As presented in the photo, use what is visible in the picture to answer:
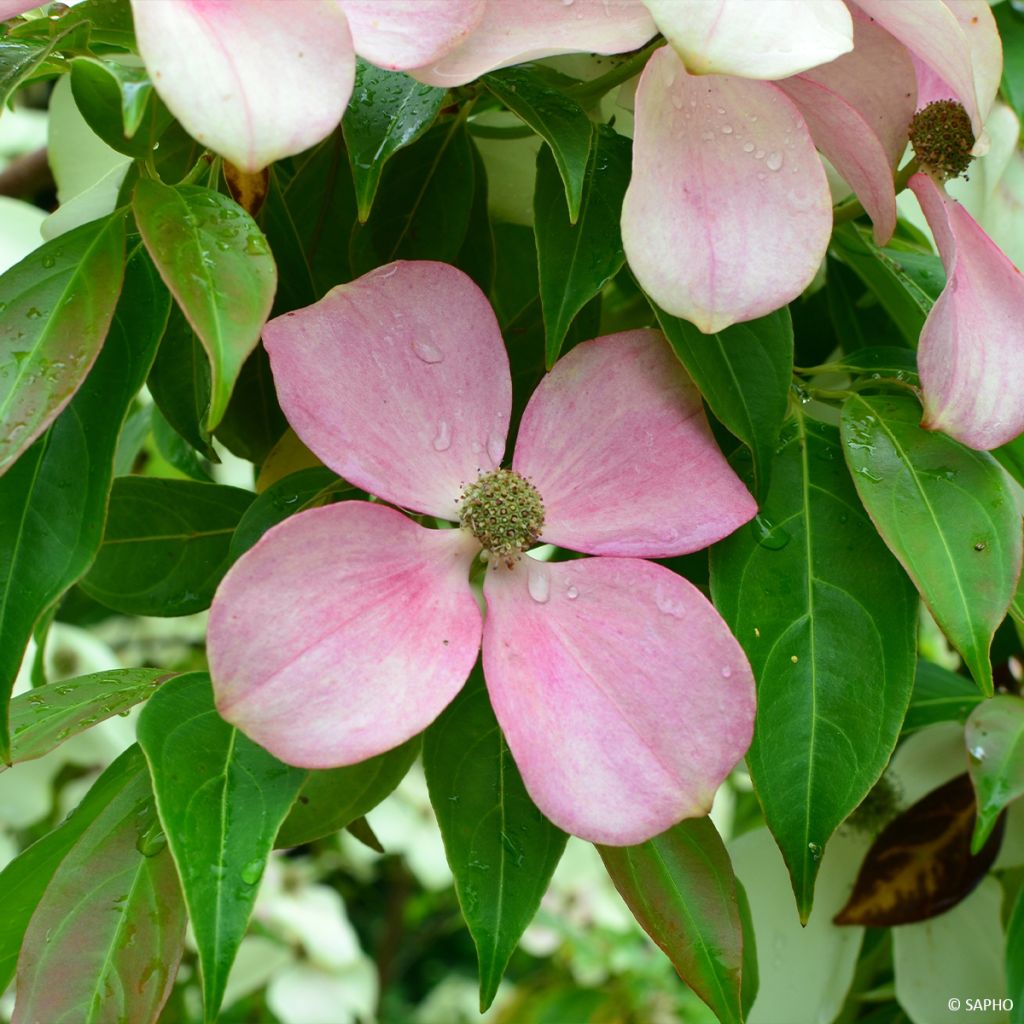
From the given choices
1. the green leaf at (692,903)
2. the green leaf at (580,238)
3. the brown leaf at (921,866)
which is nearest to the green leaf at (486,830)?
the green leaf at (692,903)

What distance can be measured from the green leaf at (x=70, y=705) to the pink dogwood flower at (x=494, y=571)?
115mm

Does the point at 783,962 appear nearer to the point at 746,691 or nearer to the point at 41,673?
the point at 746,691

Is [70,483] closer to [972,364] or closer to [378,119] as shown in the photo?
[378,119]

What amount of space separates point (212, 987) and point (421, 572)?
0.44ft

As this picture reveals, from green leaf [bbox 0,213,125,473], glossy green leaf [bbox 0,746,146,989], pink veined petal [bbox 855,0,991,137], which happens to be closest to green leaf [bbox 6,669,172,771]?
glossy green leaf [bbox 0,746,146,989]

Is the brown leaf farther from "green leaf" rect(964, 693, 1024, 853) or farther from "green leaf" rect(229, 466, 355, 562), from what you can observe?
"green leaf" rect(229, 466, 355, 562)

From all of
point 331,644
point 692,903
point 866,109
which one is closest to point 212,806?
point 331,644

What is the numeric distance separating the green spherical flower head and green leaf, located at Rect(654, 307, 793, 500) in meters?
0.11

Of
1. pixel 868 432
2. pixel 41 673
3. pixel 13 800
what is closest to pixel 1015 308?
pixel 868 432

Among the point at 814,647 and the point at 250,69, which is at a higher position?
the point at 250,69

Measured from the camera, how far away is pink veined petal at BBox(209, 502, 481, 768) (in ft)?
1.13

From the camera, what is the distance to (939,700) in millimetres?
640

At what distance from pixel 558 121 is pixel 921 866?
15.3 inches

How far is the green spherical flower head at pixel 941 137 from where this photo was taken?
49 centimetres
